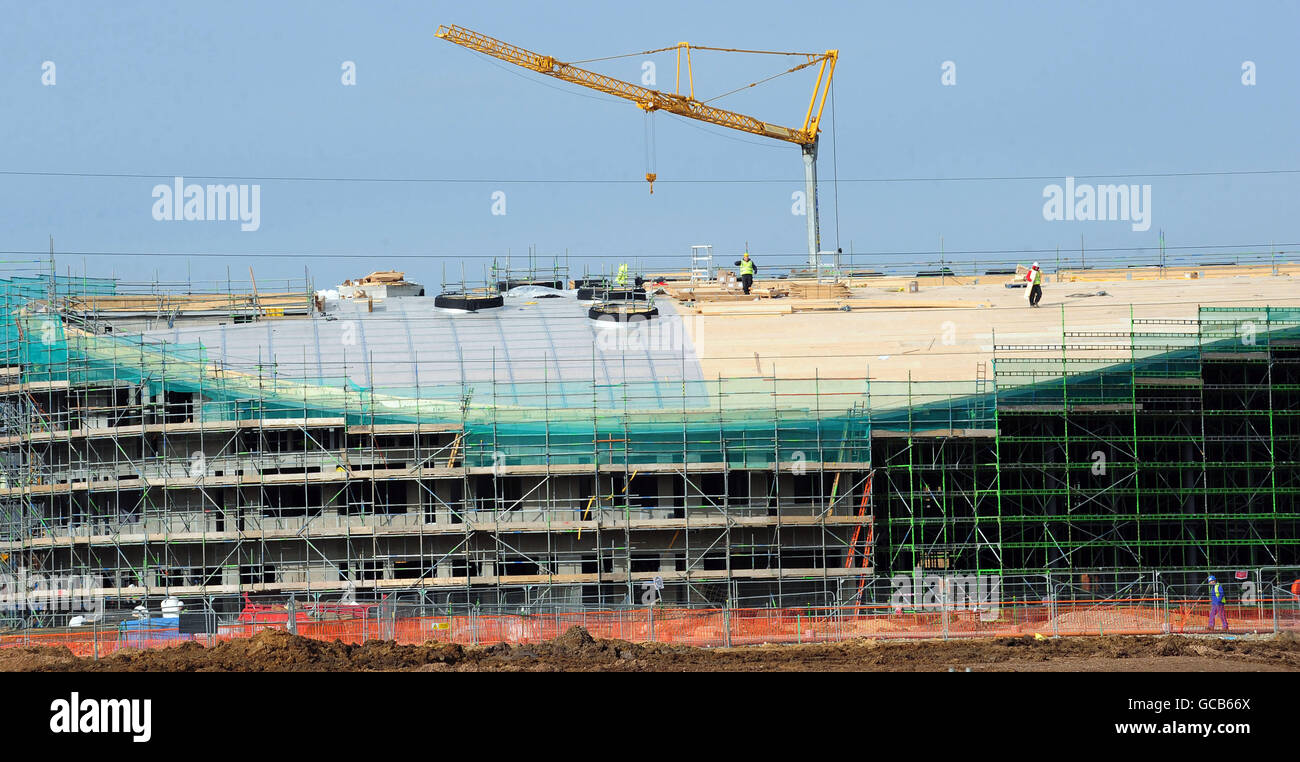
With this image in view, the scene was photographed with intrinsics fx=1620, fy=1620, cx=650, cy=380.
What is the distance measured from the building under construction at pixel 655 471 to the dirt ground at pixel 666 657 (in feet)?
25.9

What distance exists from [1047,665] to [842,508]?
12895mm

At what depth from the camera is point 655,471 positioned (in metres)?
45.6

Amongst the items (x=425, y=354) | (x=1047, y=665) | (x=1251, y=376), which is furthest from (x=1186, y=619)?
(x=425, y=354)

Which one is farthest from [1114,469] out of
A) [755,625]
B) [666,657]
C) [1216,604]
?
[666,657]

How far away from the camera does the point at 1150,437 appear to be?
151 ft

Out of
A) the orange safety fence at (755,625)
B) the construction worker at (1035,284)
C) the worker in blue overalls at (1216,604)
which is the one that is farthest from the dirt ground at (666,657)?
the construction worker at (1035,284)

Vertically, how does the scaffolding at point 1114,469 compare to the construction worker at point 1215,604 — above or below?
above

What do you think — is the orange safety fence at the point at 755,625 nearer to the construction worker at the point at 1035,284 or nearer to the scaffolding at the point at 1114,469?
the scaffolding at the point at 1114,469

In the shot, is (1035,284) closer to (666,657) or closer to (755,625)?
(755,625)

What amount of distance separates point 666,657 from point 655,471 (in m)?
10.8

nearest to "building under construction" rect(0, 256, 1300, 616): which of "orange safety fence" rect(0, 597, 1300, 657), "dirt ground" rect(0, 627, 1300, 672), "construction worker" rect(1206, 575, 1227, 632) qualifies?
"orange safety fence" rect(0, 597, 1300, 657)

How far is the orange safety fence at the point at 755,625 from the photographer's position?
1523 inches
